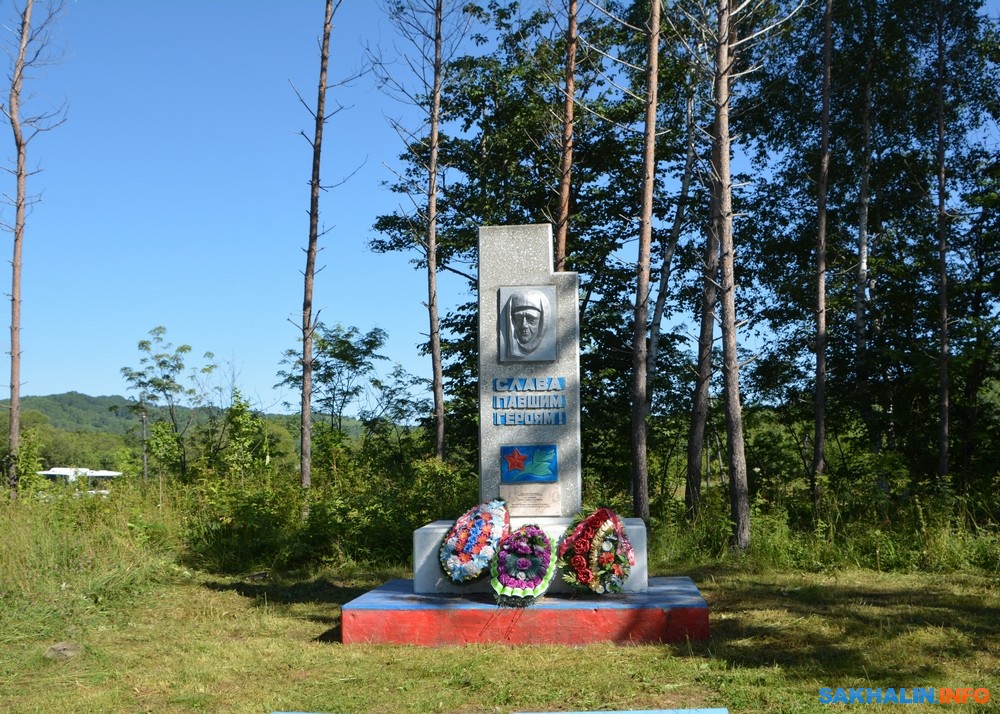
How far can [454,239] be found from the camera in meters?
16.8

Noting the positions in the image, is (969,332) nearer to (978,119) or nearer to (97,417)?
(978,119)

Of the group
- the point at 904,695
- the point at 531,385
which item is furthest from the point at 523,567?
the point at 904,695

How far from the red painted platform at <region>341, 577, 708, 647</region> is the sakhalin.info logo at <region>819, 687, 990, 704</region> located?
1.43m

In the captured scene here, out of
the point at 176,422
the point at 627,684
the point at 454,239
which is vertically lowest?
the point at 627,684

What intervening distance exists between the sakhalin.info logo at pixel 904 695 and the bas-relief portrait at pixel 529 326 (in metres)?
3.42

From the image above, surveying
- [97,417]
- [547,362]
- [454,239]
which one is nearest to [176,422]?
[454,239]

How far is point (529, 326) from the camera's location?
721 cm

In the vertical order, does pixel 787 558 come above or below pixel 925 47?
below

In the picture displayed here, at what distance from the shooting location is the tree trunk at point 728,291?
9773mm

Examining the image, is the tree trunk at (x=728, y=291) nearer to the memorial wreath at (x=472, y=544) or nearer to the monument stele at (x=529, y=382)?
the monument stele at (x=529, y=382)

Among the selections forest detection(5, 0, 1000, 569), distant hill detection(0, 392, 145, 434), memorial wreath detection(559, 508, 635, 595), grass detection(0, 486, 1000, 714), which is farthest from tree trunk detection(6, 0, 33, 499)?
distant hill detection(0, 392, 145, 434)

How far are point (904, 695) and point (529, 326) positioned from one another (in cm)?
381

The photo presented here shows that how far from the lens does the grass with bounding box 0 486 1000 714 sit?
16.1 feet

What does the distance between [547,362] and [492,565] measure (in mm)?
1737
